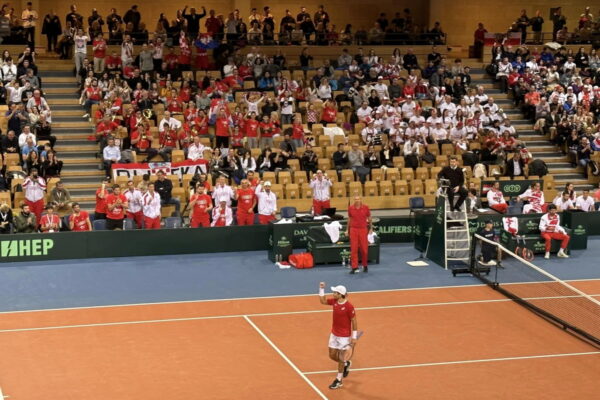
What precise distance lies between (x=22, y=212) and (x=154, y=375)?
10.2m

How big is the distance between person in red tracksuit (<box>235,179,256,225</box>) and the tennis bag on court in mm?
2317

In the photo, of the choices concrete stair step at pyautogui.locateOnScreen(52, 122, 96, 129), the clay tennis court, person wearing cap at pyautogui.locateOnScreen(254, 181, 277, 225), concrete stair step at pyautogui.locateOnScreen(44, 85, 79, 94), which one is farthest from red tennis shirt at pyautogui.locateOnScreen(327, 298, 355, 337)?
concrete stair step at pyautogui.locateOnScreen(44, 85, 79, 94)

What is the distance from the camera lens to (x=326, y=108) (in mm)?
35375

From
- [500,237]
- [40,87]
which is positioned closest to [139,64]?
[40,87]

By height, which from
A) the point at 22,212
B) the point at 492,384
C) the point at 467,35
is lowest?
the point at 492,384

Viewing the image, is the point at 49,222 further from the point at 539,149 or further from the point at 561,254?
the point at 539,149

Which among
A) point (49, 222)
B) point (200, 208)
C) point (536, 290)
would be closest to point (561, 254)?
point (536, 290)

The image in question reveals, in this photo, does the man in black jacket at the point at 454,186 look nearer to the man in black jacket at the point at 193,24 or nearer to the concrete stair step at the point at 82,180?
the concrete stair step at the point at 82,180

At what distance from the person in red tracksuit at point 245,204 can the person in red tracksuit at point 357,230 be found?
11.0ft

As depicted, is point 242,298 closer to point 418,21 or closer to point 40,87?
point 40,87

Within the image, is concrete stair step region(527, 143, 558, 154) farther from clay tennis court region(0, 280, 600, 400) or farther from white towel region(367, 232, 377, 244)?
clay tennis court region(0, 280, 600, 400)

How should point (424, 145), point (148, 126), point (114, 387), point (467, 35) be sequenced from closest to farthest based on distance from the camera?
point (114, 387) < point (148, 126) < point (424, 145) < point (467, 35)

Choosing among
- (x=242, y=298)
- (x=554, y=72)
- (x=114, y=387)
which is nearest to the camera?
(x=114, y=387)

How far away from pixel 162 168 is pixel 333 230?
6729 mm
